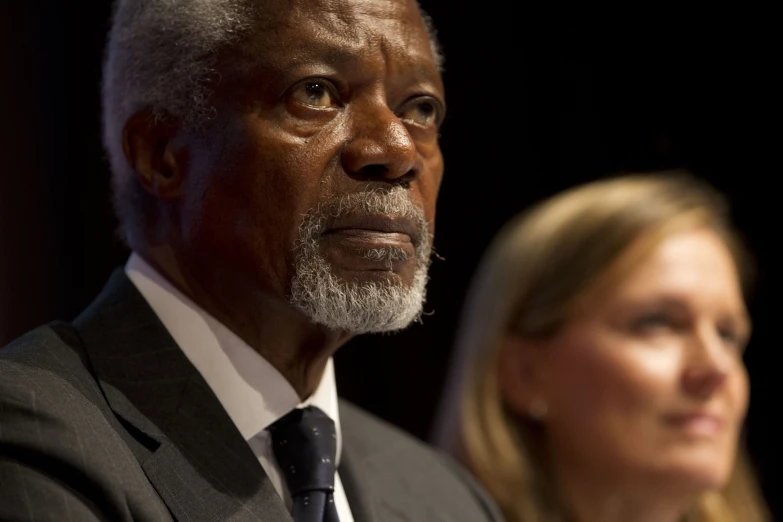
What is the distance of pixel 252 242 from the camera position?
1.47 m

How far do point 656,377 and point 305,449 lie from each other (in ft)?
3.49

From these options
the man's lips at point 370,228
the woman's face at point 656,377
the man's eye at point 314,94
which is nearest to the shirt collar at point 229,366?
the man's lips at point 370,228

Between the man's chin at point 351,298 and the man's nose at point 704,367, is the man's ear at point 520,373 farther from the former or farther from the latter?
the man's chin at point 351,298

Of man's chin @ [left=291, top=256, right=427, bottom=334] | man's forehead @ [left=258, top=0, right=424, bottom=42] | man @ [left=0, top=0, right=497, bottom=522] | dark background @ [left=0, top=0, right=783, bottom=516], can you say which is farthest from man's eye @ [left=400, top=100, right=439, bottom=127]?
dark background @ [left=0, top=0, right=783, bottom=516]

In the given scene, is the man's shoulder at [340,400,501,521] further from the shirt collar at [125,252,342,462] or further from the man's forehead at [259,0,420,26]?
the man's forehead at [259,0,420,26]

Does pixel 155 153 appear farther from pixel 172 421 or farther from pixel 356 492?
pixel 356 492

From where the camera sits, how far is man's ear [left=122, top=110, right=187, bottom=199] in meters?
1.55

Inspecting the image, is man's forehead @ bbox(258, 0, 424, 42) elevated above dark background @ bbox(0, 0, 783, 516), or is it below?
above

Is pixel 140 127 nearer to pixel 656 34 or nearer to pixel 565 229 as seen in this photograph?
pixel 565 229

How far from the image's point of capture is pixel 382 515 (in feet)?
5.64

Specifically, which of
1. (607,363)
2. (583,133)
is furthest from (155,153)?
(583,133)

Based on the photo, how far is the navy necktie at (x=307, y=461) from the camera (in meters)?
1.50

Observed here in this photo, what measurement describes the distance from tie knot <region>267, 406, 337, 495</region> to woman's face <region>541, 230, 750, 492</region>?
0.98m

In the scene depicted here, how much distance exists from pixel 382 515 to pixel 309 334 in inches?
14.6
